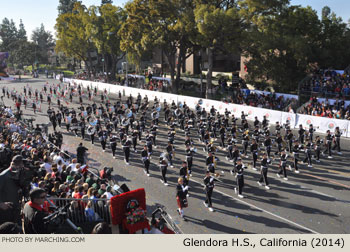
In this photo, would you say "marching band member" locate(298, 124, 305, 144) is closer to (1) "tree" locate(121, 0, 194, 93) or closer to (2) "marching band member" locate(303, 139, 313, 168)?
(2) "marching band member" locate(303, 139, 313, 168)

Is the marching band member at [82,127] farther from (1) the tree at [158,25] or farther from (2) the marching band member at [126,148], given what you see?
(1) the tree at [158,25]

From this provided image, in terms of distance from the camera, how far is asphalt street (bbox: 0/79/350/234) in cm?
1061

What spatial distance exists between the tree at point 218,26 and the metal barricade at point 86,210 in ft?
80.0

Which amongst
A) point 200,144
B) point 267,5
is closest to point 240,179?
point 200,144

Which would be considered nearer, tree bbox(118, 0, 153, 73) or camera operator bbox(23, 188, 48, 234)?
camera operator bbox(23, 188, 48, 234)

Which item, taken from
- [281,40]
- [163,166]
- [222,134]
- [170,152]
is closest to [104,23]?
[281,40]

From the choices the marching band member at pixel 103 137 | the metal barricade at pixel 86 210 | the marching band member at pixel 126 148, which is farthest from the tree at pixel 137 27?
the metal barricade at pixel 86 210

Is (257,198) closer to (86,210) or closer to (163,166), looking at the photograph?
(163,166)

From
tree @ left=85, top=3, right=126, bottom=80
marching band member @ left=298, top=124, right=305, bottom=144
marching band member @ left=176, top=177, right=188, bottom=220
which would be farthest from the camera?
tree @ left=85, top=3, right=126, bottom=80

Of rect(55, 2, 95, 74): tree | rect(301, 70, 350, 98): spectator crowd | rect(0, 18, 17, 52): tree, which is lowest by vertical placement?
rect(301, 70, 350, 98): spectator crowd

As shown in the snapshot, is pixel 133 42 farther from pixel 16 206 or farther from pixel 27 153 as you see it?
pixel 16 206

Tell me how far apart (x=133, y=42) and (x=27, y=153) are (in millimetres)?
28098

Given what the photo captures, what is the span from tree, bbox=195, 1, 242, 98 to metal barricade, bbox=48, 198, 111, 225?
24.4m

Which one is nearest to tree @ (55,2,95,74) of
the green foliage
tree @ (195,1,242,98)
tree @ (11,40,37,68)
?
the green foliage
